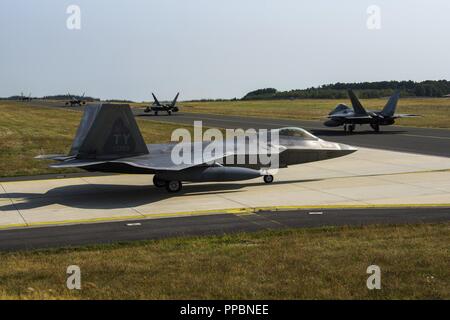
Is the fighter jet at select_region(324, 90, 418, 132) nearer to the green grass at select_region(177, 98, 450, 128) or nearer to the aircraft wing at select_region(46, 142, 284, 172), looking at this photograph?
the green grass at select_region(177, 98, 450, 128)

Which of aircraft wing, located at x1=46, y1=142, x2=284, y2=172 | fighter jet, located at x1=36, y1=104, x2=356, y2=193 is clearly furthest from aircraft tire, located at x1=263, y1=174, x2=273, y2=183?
aircraft wing, located at x1=46, y1=142, x2=284, y2=172

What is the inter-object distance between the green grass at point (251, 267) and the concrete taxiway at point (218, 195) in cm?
380

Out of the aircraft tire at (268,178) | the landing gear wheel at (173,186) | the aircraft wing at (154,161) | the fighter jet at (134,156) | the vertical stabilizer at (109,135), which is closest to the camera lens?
the aircraft wing at (154,161)

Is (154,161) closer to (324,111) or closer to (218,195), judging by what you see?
(218,195)

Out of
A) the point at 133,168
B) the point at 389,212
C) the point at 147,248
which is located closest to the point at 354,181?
the point at 389,212

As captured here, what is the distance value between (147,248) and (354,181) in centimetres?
1181

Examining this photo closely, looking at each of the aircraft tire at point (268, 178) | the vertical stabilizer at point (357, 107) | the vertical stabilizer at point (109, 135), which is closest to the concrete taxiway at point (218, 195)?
the aircraft tire at point (268, 178)

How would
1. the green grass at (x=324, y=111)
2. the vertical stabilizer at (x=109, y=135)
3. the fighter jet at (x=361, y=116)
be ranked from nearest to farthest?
the vertical stabilizer at (x=109, y=135), the fighter jet at (x=361, y=116), the green grass at (x=324, y=111)

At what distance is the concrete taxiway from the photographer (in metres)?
15.9

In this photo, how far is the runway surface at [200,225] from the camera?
1267 centimetres

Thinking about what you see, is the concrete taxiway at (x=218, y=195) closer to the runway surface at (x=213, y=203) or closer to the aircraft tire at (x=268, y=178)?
the runway surface at (x=213, y=203)
